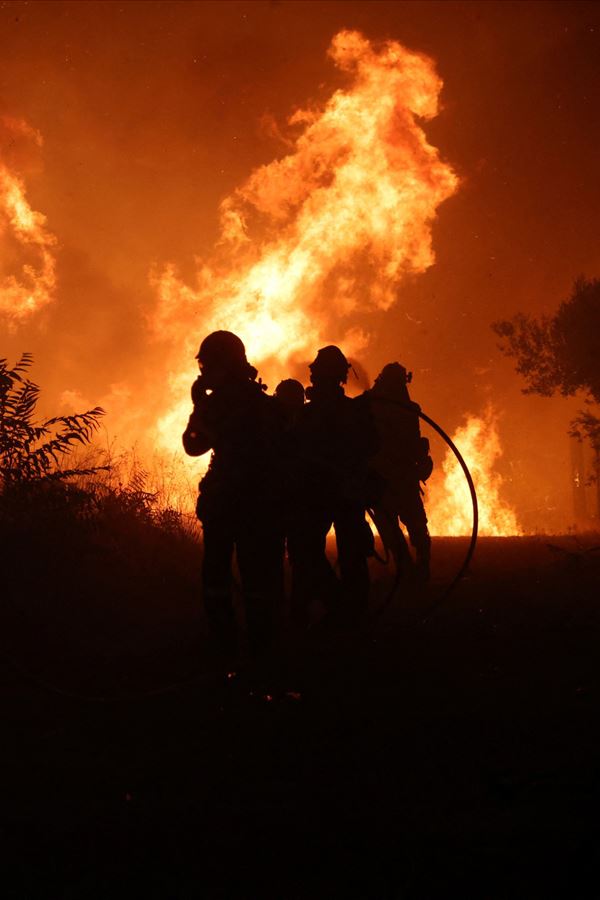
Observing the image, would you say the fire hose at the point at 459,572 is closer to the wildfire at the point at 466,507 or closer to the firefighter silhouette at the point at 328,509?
the firefighter silhouette at the point at 328,509

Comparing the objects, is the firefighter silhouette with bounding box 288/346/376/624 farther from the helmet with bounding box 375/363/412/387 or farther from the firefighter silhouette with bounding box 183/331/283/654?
the helmet with bounding box 375/363/412/387

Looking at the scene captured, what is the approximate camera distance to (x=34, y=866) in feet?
9.44

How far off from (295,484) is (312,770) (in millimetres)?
3590

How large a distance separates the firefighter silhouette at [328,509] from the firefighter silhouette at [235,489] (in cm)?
123

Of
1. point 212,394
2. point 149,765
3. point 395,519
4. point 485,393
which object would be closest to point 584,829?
point 149,765

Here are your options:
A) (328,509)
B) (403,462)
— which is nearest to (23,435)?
(328,509)

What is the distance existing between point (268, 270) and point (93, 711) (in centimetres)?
3277

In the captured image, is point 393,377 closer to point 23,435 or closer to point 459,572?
point 459,572

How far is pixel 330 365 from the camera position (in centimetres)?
777

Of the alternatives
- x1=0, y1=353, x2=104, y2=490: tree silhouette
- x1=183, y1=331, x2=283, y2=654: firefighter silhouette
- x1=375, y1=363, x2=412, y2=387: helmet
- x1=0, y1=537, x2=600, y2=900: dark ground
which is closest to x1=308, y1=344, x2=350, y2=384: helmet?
x1=183, y1=331, x2=283, y2=654: firefighter silhouette

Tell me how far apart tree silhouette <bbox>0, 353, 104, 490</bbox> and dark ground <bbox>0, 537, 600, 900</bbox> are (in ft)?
7.70

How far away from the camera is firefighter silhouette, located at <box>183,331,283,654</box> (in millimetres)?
5801

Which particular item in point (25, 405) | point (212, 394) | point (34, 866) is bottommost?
point (34, 866)

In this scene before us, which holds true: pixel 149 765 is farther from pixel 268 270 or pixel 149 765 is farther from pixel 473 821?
pixel 268 270
